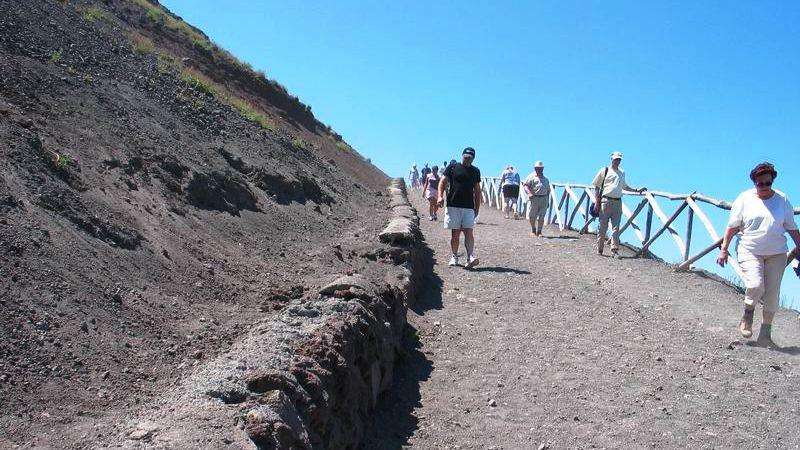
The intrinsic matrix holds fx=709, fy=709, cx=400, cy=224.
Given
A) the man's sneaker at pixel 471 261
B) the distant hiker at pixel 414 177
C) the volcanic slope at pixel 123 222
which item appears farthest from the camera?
the distant hiker at pixel 414 177

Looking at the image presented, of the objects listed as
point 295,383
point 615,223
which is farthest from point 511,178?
point 295,383

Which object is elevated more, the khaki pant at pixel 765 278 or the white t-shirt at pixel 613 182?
the white t-shirt at pixel 613 182

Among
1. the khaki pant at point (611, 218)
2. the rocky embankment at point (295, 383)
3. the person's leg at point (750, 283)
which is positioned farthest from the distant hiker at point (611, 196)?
the rocky embankment at point (295, 383)

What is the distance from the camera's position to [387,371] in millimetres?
5590

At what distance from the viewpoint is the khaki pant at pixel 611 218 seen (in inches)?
455

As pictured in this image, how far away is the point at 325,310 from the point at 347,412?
0.86 m

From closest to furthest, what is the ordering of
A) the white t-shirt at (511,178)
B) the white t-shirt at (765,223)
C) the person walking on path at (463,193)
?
the white t-shirt at (765,223)
the person walking on path at (463,193)
the white t-shirt at (511,178)

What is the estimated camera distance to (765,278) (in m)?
6.64

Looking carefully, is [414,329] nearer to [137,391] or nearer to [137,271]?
[137,271]

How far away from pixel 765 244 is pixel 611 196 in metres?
4.93

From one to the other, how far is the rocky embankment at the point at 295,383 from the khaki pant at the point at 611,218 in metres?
6.30

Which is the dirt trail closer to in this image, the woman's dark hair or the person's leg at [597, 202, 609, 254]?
the woman's dark hair

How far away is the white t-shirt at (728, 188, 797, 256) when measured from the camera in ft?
21.3

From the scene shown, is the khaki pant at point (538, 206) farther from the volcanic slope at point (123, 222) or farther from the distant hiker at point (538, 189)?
the volcanic slope at point (123, 222)
